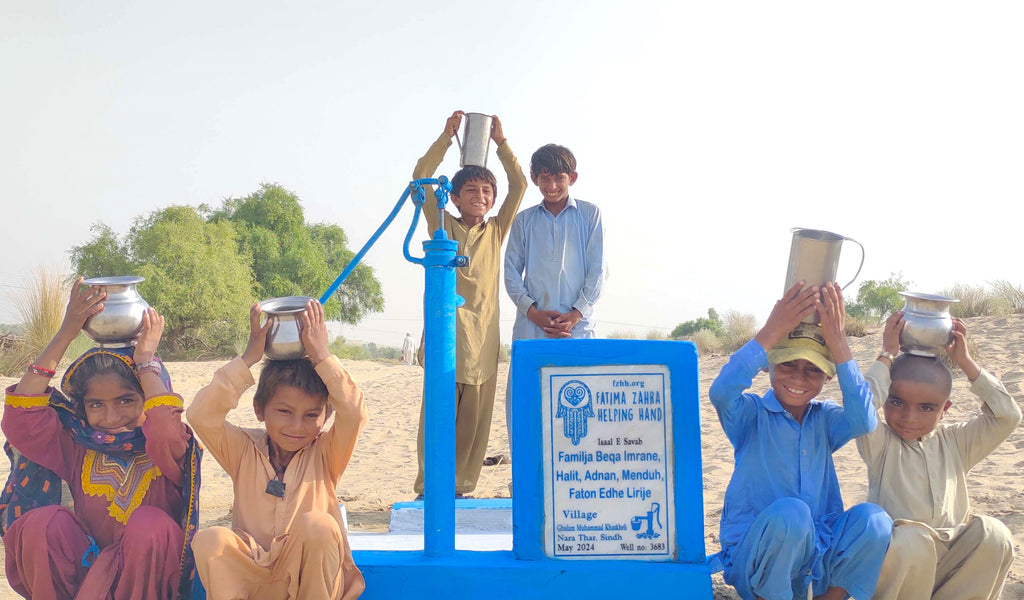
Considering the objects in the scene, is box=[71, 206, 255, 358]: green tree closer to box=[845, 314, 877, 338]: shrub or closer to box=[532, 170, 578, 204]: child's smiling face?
box=[845, 314, 877, 338]: shrub

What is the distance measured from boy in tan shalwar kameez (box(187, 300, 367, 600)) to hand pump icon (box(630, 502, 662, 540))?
3.12ft

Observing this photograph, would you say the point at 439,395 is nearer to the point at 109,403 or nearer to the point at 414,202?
the point at 414,202

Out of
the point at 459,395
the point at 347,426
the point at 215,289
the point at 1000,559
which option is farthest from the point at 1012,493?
the point at 215,289

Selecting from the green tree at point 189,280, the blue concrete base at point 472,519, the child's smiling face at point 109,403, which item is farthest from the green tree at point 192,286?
the child's smiling face at point 109,403

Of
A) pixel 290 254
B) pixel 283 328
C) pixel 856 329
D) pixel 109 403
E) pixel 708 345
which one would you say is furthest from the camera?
pixel 290 254

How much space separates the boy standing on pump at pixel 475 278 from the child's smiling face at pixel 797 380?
2.00m

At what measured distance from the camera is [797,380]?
3.06 m

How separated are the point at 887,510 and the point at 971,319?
10.8m

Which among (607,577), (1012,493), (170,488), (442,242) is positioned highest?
(442,242)

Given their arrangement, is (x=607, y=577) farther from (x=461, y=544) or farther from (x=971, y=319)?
(x=971, y=319)

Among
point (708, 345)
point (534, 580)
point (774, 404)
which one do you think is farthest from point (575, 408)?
point (708, 345)

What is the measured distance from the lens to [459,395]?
490 cm

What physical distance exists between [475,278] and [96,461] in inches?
90.8

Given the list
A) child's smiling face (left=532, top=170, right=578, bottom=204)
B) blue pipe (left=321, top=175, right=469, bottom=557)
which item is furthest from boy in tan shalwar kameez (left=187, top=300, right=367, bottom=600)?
child's smiling face (left=532, top=170, right=578, bottom=204)
